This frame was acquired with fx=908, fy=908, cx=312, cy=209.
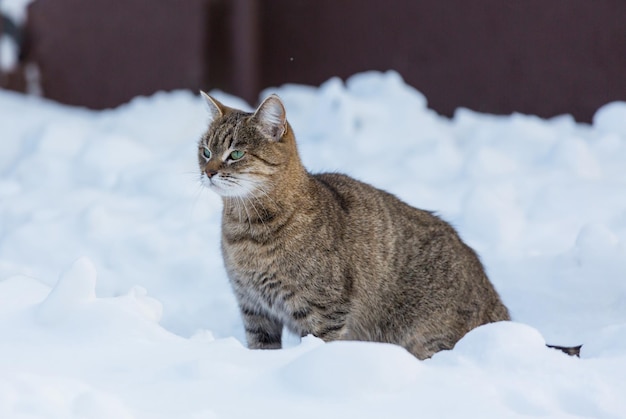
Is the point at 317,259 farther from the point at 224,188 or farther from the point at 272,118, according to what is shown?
the point at 272,118

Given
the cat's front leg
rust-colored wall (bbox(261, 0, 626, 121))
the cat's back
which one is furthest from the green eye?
rust-colored wall (bbox(261, 0, 626, 121))

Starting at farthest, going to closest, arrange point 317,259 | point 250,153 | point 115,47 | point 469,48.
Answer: point 115,47, point 469,48, point 250,153, point 317,259

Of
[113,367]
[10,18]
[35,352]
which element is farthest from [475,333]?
[10,18]

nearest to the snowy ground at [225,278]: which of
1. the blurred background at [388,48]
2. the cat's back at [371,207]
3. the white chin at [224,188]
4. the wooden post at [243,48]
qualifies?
the white chin at [224,188]

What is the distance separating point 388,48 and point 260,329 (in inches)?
203

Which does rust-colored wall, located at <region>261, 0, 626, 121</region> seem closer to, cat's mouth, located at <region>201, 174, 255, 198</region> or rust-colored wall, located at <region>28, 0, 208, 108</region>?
rust-colored wall, located at <region>28, 0, 208, 108</region>

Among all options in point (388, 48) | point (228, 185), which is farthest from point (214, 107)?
point (388, 48)

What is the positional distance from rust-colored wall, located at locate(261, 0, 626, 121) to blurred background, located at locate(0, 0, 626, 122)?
0.4 inches

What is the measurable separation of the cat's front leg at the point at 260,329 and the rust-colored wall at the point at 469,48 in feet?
16.2

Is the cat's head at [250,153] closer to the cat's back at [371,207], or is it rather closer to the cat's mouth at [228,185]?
the cat's mouth at [228,185]

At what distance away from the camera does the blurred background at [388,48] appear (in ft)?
28.9

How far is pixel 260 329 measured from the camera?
16.0ft

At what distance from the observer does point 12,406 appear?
281 centimetres

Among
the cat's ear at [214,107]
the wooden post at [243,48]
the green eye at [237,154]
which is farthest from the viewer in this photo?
the wooden post at [243,48]
